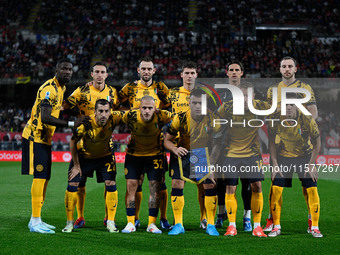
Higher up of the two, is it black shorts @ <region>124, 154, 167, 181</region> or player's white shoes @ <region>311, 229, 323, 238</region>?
black shorts @ <region>124, 154, 167, 181</region>

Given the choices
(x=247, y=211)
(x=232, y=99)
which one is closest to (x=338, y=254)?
(x=247, y=211)

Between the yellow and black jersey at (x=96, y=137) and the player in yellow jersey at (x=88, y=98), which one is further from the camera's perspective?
the player in yellow jersey at (x=88, y=98)

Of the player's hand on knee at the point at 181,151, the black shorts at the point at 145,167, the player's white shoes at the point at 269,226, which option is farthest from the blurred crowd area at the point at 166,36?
the player's hand on knee at the point at 181,151

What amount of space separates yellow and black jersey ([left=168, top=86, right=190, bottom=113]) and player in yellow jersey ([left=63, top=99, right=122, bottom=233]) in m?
1.02

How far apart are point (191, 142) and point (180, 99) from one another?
0.86 m

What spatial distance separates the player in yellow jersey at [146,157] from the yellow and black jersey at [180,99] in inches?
22.2

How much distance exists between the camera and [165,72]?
2895cm

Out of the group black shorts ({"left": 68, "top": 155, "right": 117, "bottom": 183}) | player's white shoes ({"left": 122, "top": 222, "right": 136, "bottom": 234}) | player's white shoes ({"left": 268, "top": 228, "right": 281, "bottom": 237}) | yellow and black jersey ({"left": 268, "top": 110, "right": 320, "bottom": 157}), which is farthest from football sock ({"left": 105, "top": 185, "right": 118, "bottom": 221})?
yellow and black jersey ({"left": 268, "top": 110, "right": 320, "bottom": 157})

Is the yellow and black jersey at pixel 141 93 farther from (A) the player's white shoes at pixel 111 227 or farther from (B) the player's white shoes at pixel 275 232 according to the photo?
(B) the player's white shoes at pixel 275 232

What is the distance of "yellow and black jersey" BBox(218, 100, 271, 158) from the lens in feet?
22.0

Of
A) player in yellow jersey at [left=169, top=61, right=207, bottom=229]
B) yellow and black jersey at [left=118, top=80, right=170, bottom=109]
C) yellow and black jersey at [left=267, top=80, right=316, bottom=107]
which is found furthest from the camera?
yellow and black jersey at [left=118, top=80, right=170, bottom=109]

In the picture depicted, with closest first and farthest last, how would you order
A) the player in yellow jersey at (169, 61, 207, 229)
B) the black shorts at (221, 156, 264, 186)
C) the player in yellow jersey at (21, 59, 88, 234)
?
the black shorts at (221, 156, 264, 186)
the player in yellow jersey at (21, 59, 88, 234)
the player in yellow jersey at (169, 61, 207, 229)

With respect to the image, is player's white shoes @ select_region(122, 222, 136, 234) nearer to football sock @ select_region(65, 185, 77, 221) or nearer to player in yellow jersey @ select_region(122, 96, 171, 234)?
player in yellow jersey @ select_region(122, 96, 171, 234)

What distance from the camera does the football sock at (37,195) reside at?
6859mm
